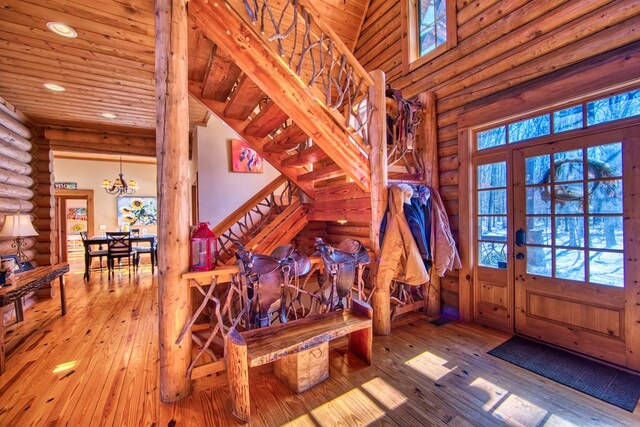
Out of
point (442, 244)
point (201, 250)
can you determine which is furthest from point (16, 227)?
point (442, 244)

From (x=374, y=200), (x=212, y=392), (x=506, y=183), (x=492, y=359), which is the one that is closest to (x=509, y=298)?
(x=492, y=359)

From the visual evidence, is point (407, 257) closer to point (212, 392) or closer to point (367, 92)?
point (367, 92)

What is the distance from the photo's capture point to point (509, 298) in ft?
9.64

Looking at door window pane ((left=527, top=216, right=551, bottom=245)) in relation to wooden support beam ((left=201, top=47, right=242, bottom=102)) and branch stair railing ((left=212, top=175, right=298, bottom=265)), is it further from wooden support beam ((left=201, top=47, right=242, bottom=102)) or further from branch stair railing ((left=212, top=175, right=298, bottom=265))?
wooden support beam ((left=201, top=47, right=242, bottom=102))

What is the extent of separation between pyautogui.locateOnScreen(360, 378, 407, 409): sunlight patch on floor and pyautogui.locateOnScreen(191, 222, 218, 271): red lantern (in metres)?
1.56

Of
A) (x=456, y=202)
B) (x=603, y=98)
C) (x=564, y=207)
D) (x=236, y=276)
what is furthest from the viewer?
(x=456, y=202)

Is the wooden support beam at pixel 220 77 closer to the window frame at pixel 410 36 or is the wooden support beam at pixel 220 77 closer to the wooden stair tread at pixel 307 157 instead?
the wooden stair tread at pixel 307 157

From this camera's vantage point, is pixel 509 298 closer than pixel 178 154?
No

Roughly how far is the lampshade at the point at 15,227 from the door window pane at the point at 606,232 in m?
6.09

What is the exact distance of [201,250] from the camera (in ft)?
6.79

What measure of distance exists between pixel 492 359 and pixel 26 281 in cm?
488

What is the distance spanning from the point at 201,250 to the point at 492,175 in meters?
3.22

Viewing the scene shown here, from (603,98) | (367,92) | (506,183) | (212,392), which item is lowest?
(212,392)

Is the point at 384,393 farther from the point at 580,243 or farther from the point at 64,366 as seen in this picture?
the point at 64,366
